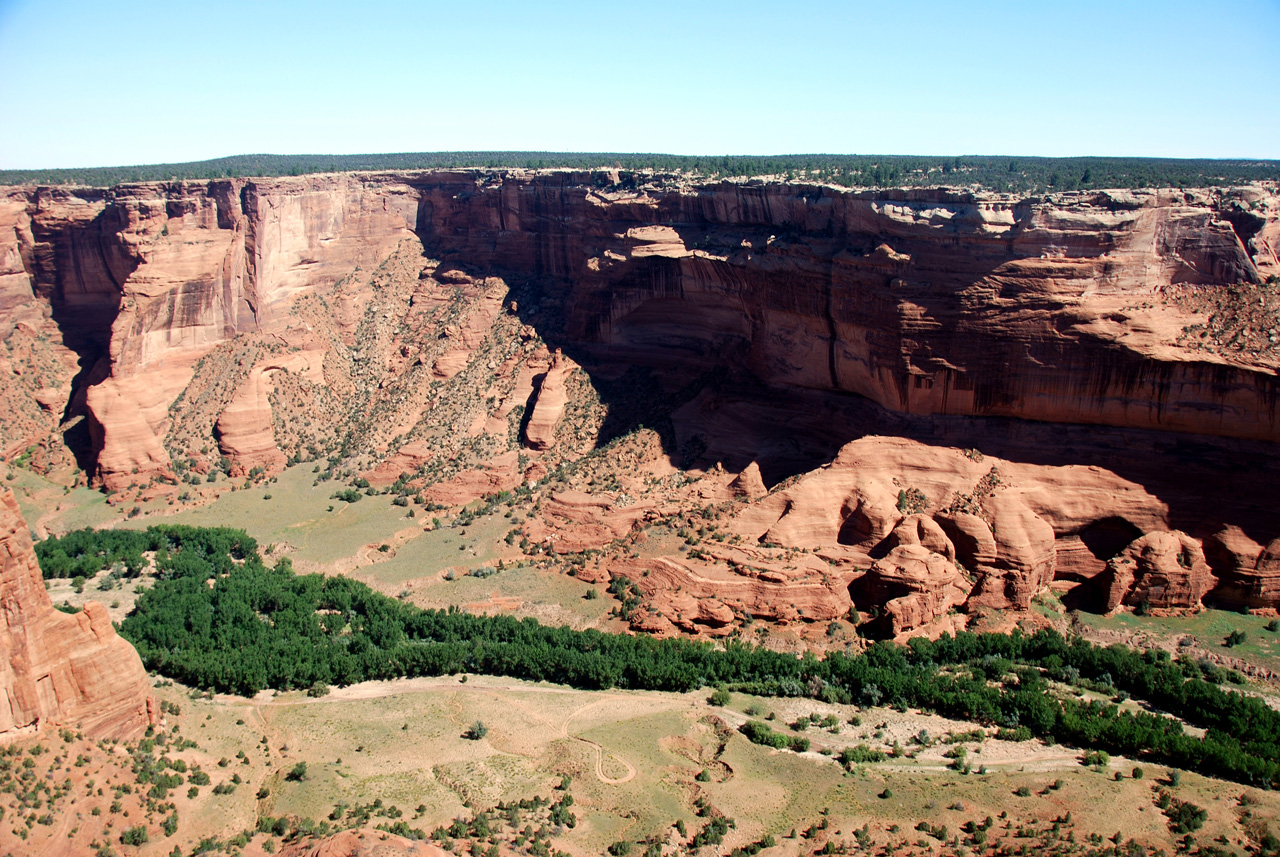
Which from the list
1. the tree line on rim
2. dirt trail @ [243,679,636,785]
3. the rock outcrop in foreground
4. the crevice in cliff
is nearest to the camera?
the rock outcrop in foreground

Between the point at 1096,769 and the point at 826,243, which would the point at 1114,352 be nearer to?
the point at 826,243

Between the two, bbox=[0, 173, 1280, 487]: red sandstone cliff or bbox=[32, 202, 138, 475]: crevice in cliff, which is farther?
bbox=[32, 202, 138, 475]: crevice in cliff

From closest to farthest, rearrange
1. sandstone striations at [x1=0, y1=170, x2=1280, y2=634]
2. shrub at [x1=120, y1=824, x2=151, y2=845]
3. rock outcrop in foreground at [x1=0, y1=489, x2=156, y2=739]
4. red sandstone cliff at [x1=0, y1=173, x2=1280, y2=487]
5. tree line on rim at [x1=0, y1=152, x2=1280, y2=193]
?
shrub at [x1=120, y1=824, x2=151, y2=845]
rock outcrop in foreground at [x1=0, y1=489, x2=156, y2=739]
sandstone striations at [x1=0, y1=170, x2=1280, y2=634]
red sandstone cliff at [x1=0, y1=173, x2=1280, y2=487]
tree line on rim at [x1=0, y1=152, x2=1280, y2=193]

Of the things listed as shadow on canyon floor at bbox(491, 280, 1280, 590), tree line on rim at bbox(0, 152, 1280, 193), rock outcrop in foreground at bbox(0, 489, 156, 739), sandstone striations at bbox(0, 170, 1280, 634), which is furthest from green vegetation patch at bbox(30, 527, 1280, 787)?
tree line on rim at bbox(0, 152, 1280, 193)

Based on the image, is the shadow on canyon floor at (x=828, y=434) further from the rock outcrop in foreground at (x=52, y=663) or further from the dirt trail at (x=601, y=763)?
the rock outcrop in foreground at (x=52, y=663)

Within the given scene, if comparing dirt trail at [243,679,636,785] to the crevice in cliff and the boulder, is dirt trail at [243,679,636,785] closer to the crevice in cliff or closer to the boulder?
the boulder

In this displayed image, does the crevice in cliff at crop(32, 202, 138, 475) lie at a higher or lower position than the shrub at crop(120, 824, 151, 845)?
higher

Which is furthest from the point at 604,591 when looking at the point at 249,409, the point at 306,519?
the point at 249,409
